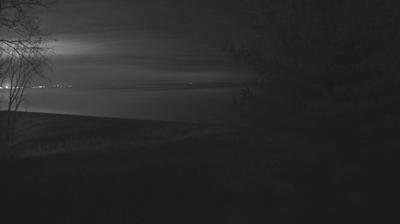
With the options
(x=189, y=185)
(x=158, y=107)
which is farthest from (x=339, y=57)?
(x=158, y=107)

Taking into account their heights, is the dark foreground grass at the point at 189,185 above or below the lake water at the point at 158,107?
above

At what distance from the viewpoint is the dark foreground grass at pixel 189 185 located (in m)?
9.02

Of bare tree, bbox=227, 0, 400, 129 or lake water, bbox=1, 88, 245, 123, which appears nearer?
bare tree, bbox=227, 0, 400, 129

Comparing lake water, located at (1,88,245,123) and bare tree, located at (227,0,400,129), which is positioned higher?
bare tree, located at (227,0,400,129)

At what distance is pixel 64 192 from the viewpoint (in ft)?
30.5

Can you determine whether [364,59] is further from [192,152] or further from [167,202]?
[167,202]

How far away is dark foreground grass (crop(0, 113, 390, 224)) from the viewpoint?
9.02m

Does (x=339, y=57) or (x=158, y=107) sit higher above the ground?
(x=339, y=57)

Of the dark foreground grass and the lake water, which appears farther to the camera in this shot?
the lake water

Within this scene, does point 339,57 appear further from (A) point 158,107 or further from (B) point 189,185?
(A) point 158,107

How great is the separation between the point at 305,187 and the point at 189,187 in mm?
3410

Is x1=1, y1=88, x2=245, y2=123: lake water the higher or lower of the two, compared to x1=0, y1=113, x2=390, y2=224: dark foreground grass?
lower

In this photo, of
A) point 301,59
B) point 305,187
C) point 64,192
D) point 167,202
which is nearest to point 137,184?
point 167,202

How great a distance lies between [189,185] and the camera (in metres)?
10.4
